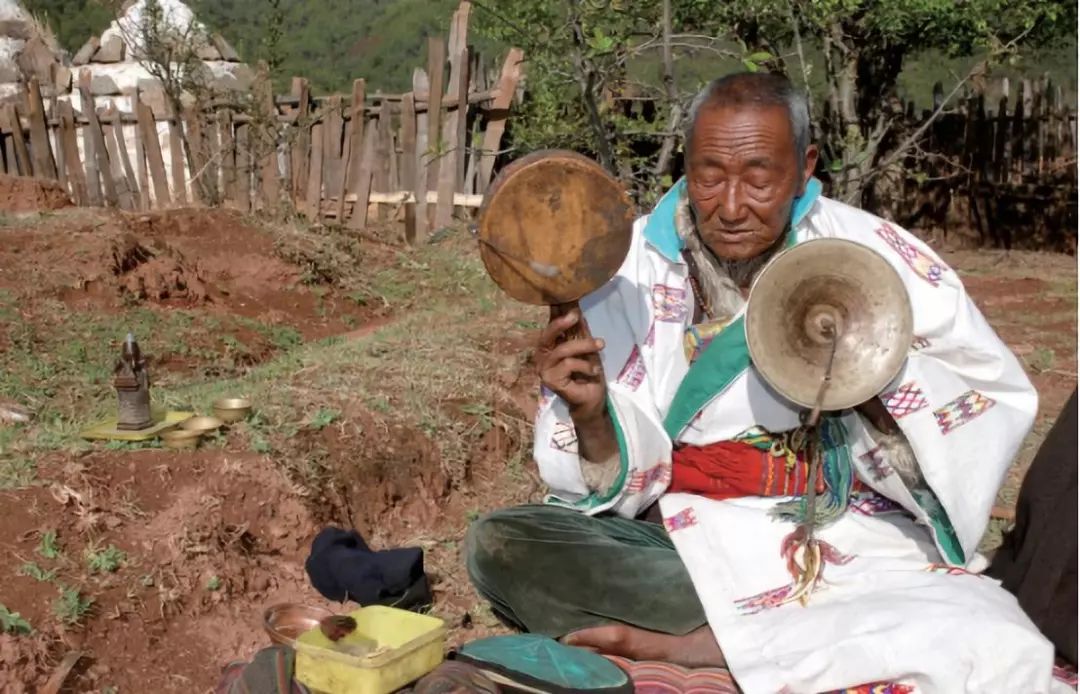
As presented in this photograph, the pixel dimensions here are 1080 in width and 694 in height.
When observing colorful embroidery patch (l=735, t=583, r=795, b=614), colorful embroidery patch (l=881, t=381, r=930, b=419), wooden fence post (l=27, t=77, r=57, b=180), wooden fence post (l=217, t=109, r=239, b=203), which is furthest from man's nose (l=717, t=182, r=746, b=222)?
wooden fence post (l=27, t=77, r=57, b=180)

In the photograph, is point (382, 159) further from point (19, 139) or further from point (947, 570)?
point (947, 570)

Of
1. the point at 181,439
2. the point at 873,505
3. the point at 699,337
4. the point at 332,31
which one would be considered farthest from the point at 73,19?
the point at 873,505

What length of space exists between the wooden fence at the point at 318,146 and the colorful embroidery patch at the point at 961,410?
708cm

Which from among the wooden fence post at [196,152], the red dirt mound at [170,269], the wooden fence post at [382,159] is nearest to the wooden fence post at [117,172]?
the wooden fence post at [196,152]

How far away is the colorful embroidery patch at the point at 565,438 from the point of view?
277 centimetres

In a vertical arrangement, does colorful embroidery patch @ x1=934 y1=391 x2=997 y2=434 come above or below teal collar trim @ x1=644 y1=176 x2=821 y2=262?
below

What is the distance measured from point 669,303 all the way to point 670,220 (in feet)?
0.68

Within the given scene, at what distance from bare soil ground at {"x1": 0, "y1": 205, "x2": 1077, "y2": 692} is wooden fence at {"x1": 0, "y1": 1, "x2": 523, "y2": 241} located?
→ 2079 millimetres

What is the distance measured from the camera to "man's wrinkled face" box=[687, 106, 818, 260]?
2.66m

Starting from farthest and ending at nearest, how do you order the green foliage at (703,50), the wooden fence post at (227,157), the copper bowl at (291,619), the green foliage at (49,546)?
the wooden fence post at (227,157)
the green foliage at (703,50)
the green foliage at (49,546)
the copper bowl at (291,619)

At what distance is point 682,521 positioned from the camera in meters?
2.82

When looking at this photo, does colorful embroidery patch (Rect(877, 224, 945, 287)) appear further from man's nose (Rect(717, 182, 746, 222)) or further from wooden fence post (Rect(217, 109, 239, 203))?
wooden fence post (Rect(217, 109, 239, 203))

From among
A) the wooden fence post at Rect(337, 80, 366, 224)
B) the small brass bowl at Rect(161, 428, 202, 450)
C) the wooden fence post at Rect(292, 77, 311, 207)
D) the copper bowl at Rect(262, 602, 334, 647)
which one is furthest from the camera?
the wooden fence post at Rect(292, 77, 311, 207)

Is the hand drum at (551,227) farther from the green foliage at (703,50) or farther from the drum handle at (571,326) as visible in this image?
the green foliage at (703,50)
